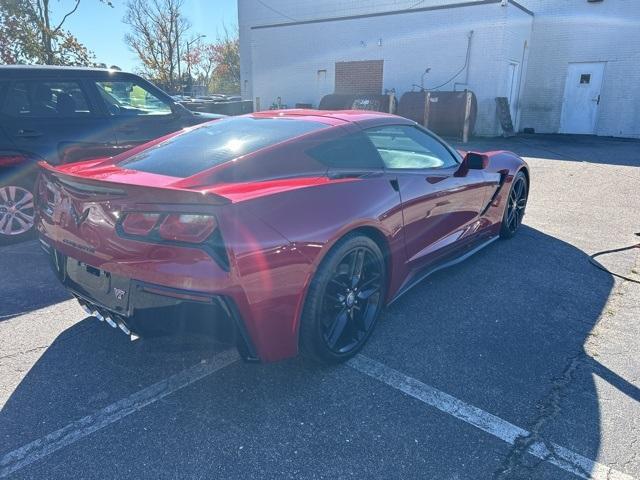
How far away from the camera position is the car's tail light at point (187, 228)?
6.95ft

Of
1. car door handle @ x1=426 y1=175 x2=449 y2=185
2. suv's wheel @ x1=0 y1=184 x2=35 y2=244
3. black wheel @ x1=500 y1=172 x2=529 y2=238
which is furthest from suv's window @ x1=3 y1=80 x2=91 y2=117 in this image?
black wheel @ x1=500 y1=172 x2=529 y2=238

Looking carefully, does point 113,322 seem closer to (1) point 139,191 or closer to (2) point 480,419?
(1) point 139,191

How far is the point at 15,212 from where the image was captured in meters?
4.83

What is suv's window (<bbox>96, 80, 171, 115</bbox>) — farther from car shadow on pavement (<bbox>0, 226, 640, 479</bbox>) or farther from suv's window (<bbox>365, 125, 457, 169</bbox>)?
suv's window (<bbox>365, 125, 457, 169</bbox>)

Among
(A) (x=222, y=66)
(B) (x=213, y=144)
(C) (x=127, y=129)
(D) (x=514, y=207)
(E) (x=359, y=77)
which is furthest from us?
(A) (x=222, y=66)

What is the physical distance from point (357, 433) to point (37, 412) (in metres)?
1.59

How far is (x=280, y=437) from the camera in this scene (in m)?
2.21

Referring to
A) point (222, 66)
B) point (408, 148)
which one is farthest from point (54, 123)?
point (222, 66)

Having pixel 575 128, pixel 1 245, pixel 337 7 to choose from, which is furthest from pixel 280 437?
pixel 337 7

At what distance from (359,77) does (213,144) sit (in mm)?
17308

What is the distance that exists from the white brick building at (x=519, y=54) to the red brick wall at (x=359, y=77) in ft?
0.51

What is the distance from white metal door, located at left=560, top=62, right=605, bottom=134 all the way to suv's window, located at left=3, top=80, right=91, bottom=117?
17.0m

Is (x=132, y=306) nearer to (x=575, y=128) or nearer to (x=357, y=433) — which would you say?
(x=357, y=433)

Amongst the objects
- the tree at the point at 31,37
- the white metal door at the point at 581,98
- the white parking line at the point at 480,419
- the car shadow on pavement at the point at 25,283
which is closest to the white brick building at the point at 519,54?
the white metal door at the point at 581,98
